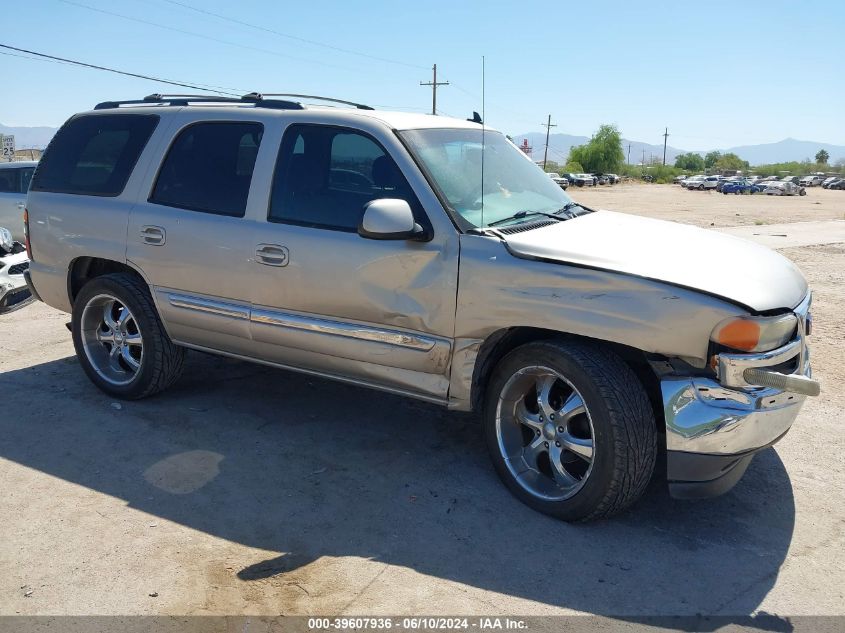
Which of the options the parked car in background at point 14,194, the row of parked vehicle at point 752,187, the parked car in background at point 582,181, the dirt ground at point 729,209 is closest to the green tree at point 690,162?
the row of parked vehicle at point 752,187

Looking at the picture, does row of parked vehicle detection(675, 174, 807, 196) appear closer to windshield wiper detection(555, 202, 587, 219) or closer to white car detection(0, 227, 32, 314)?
white car detection(0, 227, 32, 314)

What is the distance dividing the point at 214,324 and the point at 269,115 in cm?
133

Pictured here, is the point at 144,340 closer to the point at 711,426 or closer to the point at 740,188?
the point at 711,426

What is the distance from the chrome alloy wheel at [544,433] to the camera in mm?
3643

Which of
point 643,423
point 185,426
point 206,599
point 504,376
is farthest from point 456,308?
point 185,426

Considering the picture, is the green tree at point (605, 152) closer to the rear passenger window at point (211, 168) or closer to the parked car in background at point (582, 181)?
the parked car in background at point (582, 181)

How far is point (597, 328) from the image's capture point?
11.4ft

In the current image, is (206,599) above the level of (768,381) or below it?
below

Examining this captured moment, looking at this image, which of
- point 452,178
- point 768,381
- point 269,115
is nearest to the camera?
point 768,381

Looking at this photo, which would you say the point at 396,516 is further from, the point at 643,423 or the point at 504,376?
the point at 643,423

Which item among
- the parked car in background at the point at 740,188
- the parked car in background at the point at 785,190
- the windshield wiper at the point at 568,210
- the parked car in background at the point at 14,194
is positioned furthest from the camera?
the parked car in background at the point at 740,188

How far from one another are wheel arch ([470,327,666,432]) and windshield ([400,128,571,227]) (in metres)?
0.61

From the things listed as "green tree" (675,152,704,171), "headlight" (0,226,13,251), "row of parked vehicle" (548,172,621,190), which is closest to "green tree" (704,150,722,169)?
"green tree" (675,152,704,171)

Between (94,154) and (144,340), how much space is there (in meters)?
1.39
